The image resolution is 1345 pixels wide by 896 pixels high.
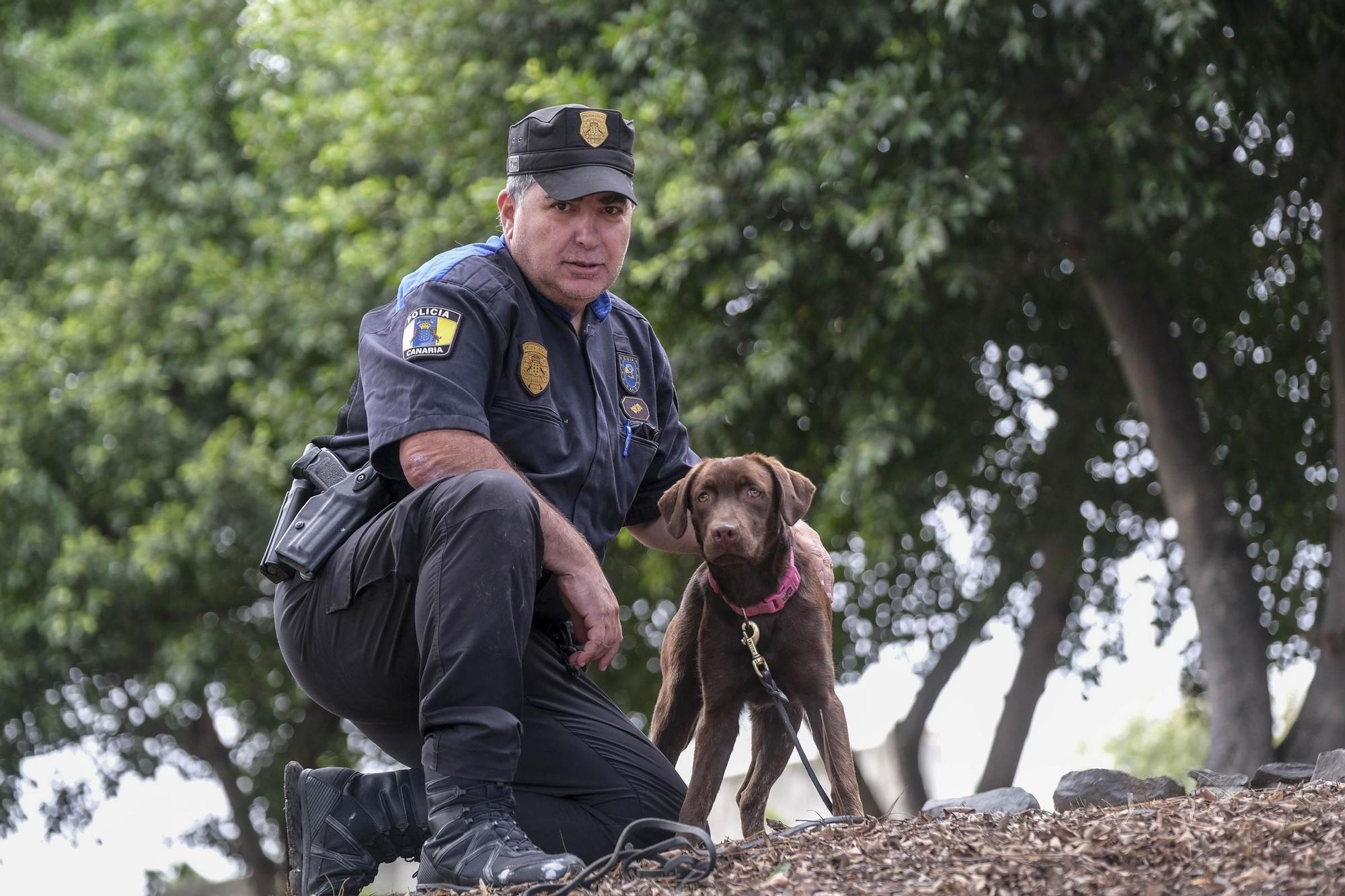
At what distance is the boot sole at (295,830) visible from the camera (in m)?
4.26

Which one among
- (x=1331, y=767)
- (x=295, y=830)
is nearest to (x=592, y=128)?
(x=295, y=830)

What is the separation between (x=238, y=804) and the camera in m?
16.4

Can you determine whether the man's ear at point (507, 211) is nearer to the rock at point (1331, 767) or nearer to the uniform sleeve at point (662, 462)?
the uniform sleeve at point (662, 462)

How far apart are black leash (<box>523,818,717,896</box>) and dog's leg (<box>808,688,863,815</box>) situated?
0.77 m

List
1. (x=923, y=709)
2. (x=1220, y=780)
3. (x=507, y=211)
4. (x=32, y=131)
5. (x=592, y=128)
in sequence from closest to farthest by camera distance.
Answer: (x=592, y=128)
(x=507, y=211)
(x=1220, y=780)
(x=923, y=709)
(x=32, y=131)

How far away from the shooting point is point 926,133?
8352mm

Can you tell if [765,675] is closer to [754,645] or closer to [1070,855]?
[754,645]

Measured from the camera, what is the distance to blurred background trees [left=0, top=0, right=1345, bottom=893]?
8773 millimetres

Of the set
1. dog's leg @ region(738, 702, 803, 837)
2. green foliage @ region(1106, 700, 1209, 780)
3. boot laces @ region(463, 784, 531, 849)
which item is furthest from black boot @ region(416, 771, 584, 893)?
green foliage @ region(1106, 700, 1209, 780)

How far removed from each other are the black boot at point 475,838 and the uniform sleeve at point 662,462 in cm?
136

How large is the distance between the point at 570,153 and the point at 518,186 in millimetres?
210

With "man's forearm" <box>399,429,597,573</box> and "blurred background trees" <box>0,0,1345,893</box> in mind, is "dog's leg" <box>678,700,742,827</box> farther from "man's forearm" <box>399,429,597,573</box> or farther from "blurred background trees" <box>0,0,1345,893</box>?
"blurred background trees" <box>0,0,1345,893</box>

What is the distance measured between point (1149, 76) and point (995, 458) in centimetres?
407

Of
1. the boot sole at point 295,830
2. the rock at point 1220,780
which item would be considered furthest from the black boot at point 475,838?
the rock at point 1220,780
